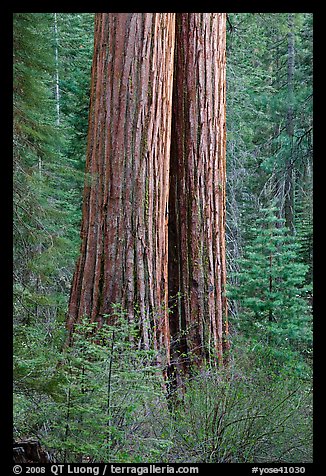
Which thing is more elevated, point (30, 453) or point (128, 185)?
point (128, 185)

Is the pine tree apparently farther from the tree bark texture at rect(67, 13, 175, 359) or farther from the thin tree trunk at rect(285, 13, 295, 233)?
the thin tree trunk at rect(285, 13, 295, 233)

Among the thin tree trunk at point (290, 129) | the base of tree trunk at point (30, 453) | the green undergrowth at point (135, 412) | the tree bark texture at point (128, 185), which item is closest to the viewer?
the base of tree trunk at point (30, 453)

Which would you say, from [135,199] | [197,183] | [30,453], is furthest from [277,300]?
[30,453]

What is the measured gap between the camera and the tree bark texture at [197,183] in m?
6.89

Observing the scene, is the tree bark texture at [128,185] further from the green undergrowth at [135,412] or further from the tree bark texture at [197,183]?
the tree bark texture at [197,183]

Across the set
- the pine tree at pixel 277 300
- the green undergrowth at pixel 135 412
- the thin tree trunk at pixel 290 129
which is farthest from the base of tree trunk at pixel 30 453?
the thin tree trunk at pixel 290 129

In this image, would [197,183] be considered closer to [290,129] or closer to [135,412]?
[135,412]

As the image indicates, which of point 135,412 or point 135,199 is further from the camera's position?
point 135,199

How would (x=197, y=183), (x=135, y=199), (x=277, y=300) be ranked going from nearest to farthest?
(x=135, y=199) → (x=197, y=183) → (x=277, y=300)

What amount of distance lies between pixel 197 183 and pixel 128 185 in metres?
1.25

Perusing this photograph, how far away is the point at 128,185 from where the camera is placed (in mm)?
6031

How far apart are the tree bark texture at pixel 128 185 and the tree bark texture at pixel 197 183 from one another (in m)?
0.71

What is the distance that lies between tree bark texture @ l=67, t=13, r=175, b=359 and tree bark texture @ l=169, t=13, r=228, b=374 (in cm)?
71

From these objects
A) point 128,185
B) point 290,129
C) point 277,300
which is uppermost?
point 290,129
